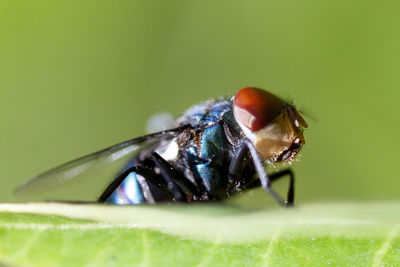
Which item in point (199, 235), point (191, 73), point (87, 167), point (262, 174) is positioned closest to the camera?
point (199, 235)

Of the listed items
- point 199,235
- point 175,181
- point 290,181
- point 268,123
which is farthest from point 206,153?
point 199,235

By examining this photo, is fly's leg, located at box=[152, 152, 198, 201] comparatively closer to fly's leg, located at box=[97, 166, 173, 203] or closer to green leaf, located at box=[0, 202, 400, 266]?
fly's leg, located at box=[97, 166, 173, 203]

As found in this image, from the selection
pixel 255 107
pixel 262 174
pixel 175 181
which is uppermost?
pixel 255 107

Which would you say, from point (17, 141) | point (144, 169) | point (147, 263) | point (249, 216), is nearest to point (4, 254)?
point (147, 263)

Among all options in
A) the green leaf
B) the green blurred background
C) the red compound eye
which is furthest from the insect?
the green blurred background

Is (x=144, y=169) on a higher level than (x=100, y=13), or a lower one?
lower

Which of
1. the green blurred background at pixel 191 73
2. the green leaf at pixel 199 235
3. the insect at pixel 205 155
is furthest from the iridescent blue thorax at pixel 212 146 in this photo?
the green blurred background at pixel 191 73

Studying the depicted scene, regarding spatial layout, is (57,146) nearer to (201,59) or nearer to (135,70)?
(135,70)

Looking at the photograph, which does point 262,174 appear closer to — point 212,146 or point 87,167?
point 212,146
